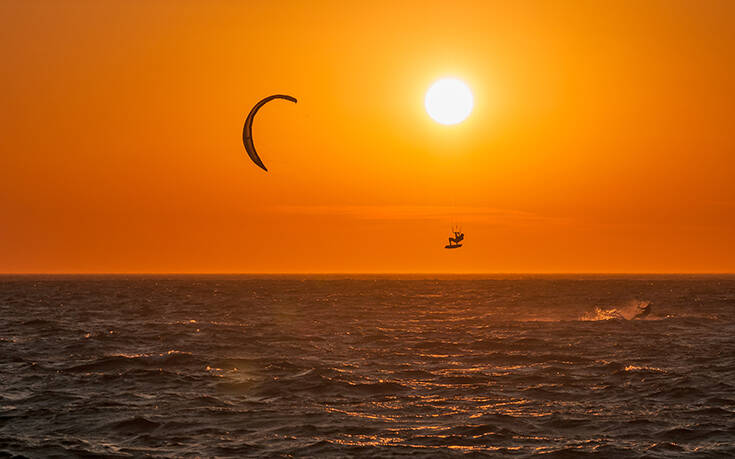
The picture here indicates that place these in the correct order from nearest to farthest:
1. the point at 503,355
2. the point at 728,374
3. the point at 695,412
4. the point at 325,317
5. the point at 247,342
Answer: the point at 695,412
the point at 728,374
the point at 503,355
the point at 247,342
the point at 325,317

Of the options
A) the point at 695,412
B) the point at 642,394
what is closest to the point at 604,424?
the point at 695,412

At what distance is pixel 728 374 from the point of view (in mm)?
34562

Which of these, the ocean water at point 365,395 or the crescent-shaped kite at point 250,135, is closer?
the ocean water at point 365,395

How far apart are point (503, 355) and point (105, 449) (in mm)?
24905

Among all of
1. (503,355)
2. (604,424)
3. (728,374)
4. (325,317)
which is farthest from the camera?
(325,317)

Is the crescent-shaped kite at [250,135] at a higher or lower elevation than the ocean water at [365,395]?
higher

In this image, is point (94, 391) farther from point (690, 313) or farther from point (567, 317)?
point (690, 313)

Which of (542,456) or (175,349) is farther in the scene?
(175,349)

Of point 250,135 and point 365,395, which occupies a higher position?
point 250,135

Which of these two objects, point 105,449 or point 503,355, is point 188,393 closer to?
point 105,449

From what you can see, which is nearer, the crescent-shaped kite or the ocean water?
the ocean water

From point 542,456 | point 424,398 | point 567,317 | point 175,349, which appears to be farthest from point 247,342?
point 567,317

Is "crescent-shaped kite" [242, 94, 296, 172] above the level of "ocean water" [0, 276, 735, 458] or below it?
above

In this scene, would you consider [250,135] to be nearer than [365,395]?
No
